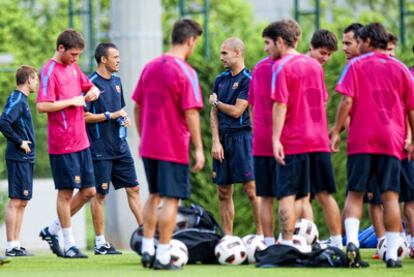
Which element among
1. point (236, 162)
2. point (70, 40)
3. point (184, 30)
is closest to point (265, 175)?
point (184, 30)

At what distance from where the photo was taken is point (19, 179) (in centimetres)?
1502

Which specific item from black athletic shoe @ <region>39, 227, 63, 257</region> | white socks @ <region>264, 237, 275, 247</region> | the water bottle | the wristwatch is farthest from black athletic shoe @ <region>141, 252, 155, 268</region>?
the water bottle

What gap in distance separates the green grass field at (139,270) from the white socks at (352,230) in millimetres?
279

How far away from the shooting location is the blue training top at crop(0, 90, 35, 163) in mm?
14656

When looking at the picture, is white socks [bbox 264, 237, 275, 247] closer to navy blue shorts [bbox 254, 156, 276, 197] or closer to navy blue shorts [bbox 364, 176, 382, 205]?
navy blue shorts [bbox 254, 156, 276, 197]

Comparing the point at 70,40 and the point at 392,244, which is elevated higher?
the point at 70,40

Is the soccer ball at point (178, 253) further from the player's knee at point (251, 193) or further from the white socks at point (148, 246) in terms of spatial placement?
the player's knee at point (251, 193)

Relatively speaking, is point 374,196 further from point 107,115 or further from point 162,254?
point 107,115

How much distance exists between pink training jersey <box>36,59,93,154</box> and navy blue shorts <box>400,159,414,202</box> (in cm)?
326

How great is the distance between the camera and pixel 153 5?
21.7m

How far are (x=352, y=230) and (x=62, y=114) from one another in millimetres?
3302

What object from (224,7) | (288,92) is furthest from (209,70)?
(224,7)

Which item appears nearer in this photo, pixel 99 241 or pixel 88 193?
pixel 88 193

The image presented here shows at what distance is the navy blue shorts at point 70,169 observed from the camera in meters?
13.7
